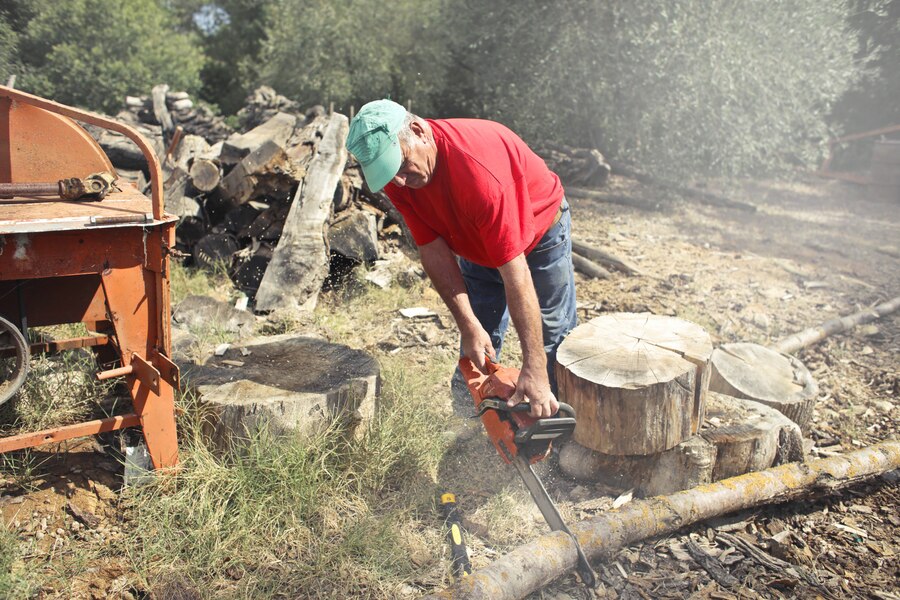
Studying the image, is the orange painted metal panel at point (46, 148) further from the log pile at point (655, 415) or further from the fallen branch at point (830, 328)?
the fallen branch at point (830, 328)

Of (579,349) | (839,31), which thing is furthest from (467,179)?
(839,31)

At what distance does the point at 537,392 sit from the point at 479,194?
0.85m

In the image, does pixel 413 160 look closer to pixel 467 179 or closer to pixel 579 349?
pixel 467 179

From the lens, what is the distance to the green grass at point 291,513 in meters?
2.70

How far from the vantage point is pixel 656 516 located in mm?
2922

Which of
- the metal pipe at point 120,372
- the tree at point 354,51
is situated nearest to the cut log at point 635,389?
the metal pipe at point 120,372

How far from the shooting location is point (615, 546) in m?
2.81

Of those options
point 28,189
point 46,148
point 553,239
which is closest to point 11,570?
point 28,189

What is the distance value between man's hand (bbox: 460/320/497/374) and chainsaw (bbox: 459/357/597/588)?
0.24 ft

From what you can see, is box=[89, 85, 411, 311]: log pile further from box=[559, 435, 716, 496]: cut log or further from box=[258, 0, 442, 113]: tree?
box=[258, 0, 442, 113]: tree

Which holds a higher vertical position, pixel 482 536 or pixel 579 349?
pixel 579 349

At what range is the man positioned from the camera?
8.21 feet

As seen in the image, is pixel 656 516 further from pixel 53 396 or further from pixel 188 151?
pixel 188 151

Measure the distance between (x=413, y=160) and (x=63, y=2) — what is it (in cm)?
1355
